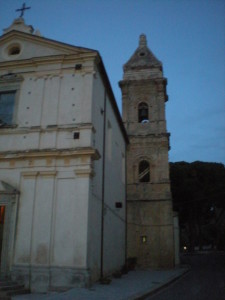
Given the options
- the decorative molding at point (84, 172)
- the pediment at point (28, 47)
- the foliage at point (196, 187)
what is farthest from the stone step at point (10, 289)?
the foliage at point (196, 187)

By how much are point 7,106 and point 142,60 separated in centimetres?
1617

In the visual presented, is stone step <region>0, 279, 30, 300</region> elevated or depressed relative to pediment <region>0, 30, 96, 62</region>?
depressed

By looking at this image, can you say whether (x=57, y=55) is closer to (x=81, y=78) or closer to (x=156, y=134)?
(x=81, y=78)

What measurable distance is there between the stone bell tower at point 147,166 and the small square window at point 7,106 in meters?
11.1

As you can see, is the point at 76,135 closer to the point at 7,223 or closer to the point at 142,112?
the point at 7,223

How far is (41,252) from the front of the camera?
423 inches

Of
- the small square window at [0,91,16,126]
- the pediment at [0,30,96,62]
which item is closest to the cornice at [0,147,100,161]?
the small square window at [0,91,16,126]

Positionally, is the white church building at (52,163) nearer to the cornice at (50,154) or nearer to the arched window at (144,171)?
the cornice at (50,154)

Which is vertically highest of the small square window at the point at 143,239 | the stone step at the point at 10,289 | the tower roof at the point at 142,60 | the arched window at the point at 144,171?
the tower roof at the point at 142,60

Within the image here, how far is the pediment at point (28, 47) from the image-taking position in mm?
13195

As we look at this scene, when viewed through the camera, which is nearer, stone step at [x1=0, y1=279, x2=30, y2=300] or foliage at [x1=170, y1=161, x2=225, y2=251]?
stone step at [x1=0, y1=279, x2=30, y2=300]

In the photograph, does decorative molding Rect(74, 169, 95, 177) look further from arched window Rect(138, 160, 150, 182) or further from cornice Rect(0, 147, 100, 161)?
arched window Rect(138, 160, 150, 182)

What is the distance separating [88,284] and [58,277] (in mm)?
1003

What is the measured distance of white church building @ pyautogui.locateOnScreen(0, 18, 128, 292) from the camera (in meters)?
10.6
